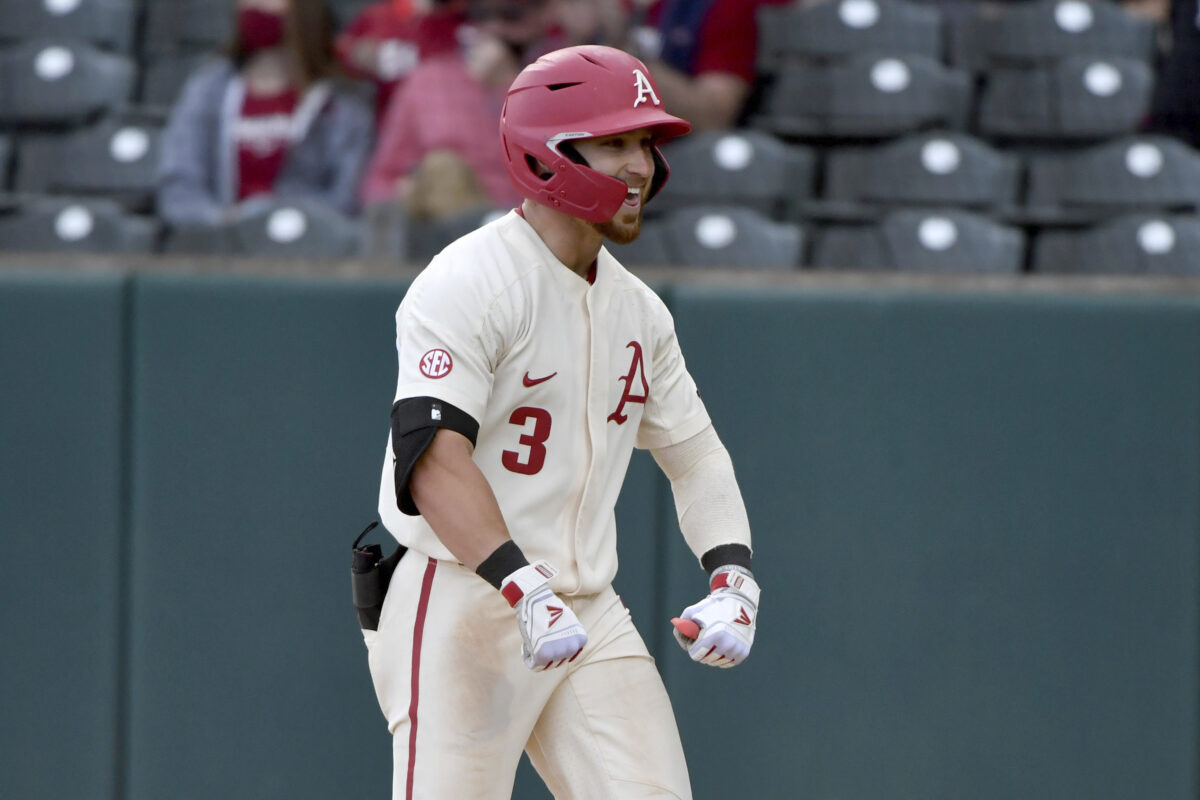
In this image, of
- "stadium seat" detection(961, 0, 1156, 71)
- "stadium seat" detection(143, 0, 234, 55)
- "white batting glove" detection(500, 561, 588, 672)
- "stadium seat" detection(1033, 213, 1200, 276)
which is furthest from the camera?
"stadium seat" detection(143, 0, 234, 55)

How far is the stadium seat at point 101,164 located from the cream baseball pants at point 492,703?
3.09 metres

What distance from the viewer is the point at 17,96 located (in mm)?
5355

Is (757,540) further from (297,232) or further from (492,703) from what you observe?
(297,232)

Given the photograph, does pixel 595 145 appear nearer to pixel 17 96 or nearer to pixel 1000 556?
pixel 1000 556

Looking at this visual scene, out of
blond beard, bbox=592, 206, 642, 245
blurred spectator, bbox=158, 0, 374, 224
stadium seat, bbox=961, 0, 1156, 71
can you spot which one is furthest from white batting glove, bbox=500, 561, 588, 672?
stadium seat, bbox=961, 0, 1156, 71

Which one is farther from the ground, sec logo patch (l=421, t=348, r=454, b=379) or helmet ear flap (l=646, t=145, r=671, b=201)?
helmet ear flap (l=646, t=145, r=671, b=201)

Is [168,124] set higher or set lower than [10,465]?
higher

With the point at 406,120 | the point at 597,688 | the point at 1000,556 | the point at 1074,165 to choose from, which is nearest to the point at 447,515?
the point at 597,688

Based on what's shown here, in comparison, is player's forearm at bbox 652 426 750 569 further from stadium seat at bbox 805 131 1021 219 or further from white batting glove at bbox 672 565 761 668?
stadium seat at bbox 805 131 1021 219

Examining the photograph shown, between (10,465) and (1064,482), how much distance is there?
97.2 inches

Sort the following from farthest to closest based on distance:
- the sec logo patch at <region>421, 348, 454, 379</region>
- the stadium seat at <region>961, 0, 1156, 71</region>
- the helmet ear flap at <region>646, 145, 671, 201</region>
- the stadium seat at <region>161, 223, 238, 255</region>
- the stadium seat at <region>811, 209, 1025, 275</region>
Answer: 1. the stadium seat at <region>961, 0, 1156, 71</region>
2. the stadium seat at <region>161, 223, 238, 255</region>
3. the stadium seat at <region>811, 209, 1025, 275</region>
4. the helmet ear flap at <region>646, 145, 671, 201</region>
5. the sec logo patch at <region>421, 348, 454, 379</region>

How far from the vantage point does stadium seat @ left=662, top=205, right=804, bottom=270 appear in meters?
4.30

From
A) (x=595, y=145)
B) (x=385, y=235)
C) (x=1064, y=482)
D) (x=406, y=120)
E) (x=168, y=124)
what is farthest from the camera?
(x=168, y=124)

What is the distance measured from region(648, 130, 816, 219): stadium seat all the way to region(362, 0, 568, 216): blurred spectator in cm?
51
